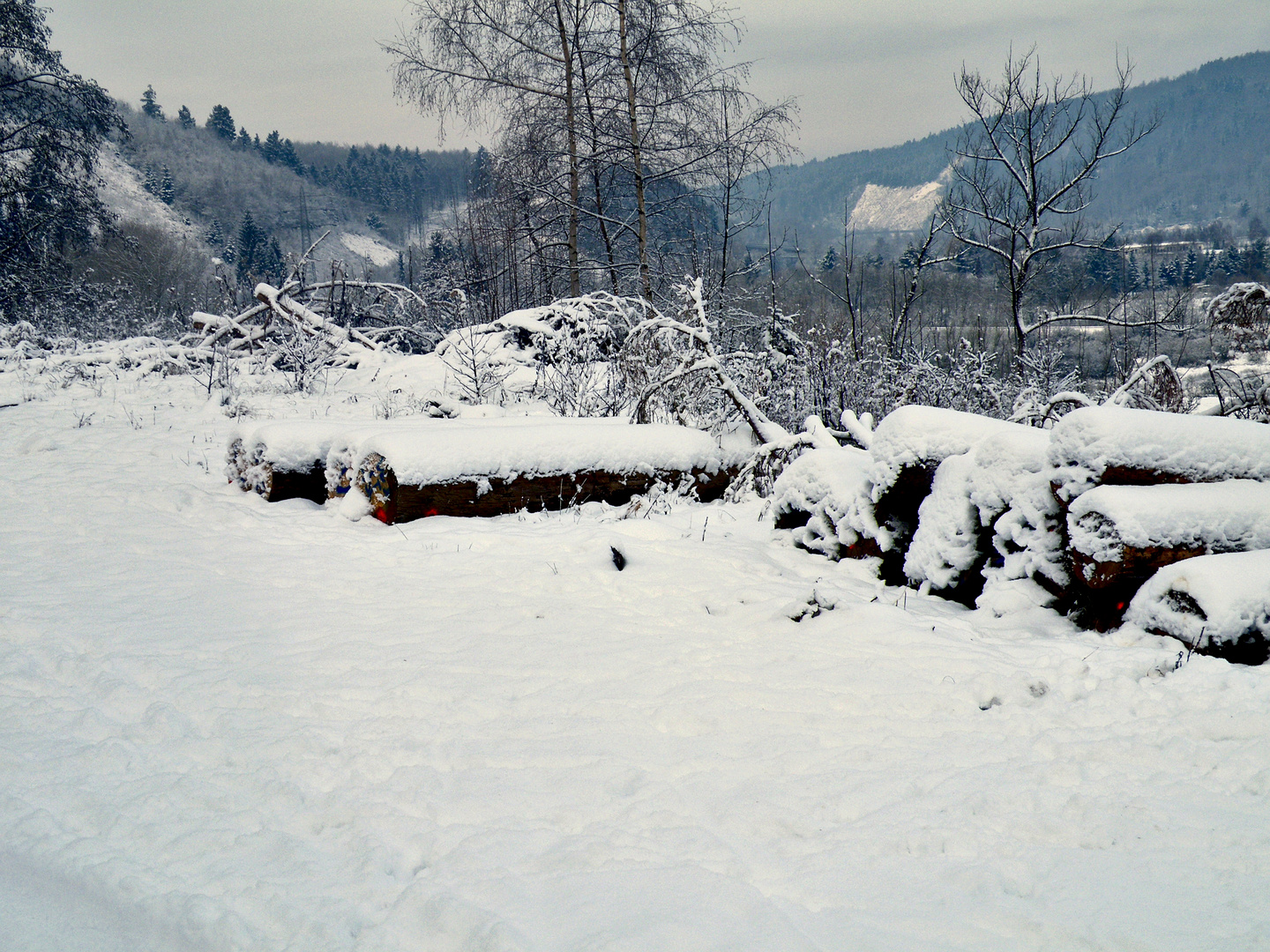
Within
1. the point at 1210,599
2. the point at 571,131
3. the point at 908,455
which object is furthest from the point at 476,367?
the point at 1210,599

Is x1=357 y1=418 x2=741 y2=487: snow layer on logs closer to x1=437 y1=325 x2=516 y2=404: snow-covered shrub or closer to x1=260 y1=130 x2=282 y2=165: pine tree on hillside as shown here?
x1=437 y1=325 x2=516 y2=404: snow-covered shrub

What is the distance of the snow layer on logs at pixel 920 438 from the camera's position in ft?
12.7

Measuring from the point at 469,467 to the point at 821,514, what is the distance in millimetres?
2441

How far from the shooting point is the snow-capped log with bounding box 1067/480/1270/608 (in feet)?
9.43

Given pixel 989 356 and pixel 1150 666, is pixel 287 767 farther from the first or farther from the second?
pixel 989 356

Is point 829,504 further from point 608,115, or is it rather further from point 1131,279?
point 1131,279

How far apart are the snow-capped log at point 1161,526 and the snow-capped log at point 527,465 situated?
3.14 meters

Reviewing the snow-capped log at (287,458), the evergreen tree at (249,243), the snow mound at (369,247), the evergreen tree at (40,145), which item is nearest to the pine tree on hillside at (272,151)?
the snow mound at (369,247)

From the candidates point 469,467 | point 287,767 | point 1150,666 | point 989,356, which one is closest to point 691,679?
point 287,767

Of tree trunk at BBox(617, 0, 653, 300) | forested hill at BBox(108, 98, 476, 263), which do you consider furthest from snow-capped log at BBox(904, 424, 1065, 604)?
forested hill at BBox(108, 98, 476, 263)

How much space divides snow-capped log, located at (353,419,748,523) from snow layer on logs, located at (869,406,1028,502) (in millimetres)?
1889

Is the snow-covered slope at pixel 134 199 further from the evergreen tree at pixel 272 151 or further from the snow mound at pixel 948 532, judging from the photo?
the snow mound at pixel 948 532

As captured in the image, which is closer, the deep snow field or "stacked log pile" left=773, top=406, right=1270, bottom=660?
the deep snow field

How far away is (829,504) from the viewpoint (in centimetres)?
450
